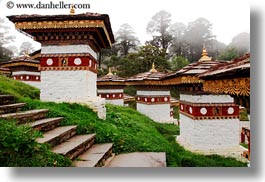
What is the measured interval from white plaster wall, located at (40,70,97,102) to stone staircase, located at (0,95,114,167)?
1090 millimetres

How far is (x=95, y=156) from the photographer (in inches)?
147

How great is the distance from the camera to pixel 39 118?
4.53 m

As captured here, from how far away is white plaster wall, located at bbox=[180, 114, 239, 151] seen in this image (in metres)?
6.38

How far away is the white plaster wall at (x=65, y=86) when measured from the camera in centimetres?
583

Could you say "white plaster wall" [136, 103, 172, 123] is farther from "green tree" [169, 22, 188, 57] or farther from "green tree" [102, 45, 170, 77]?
"green tree" [102, 45, 170, 77]

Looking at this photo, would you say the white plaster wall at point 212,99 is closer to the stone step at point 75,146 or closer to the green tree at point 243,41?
the green tree at point 243,41

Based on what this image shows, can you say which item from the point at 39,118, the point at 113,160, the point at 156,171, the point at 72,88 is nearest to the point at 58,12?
the point at 72,88

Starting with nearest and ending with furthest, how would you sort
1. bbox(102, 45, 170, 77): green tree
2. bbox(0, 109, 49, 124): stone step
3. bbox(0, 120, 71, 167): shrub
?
bbox(0, 120, 71, 167): shrub, bbox(0, 109, 49, 124): stone step, bbox(102, 45, 170, 77): green tree

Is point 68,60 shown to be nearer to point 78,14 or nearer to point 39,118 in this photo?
point 78,14

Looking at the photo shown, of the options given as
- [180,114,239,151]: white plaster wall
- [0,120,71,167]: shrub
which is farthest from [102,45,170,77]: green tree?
[0,120,71,167]: shrub

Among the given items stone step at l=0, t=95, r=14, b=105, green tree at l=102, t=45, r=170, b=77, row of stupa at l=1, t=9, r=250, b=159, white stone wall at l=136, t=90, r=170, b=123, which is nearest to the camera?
stone step at l=0, t=95, r=14, b=105

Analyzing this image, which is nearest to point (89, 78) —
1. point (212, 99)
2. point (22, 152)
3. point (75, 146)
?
point (75, 146)

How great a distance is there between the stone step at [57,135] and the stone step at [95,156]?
401 mm

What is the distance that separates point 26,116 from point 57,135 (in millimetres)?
712
